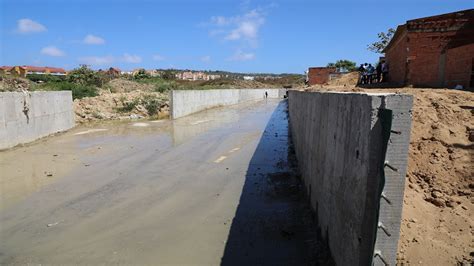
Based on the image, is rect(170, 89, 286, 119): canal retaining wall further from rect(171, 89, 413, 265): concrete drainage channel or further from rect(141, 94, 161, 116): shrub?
rect(171, 89, 413, 265): concrete drainage channel

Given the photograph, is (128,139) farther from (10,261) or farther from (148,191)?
(10,261)

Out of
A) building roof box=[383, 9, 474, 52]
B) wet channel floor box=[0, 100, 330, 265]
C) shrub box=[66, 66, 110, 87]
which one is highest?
building roof box=[383, 9, 474, 52]

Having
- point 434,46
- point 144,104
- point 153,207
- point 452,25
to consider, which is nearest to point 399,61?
point 434,46

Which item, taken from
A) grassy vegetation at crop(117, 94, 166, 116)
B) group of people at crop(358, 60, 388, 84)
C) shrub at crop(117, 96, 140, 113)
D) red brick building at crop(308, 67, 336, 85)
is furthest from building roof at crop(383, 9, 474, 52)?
red brick building at crop(308, 67, 336, 85)

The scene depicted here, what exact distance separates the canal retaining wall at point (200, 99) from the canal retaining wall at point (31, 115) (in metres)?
6.99

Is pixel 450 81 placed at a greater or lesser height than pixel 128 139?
greater

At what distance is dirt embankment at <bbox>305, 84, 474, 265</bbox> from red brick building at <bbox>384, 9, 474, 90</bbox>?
825 centimetres

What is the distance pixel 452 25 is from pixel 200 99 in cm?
2072

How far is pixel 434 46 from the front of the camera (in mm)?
15555

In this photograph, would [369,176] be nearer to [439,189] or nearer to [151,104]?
[439,189]

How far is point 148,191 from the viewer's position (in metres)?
8.62

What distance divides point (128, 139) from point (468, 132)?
1282 centimetres

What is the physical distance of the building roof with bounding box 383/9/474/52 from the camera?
49.8 ft

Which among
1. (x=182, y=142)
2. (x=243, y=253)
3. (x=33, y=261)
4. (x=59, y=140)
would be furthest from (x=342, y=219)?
(x=59, y=140)
